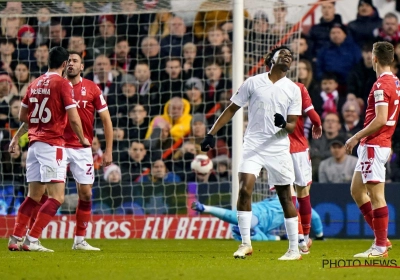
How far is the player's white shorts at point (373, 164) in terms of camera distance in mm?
9562

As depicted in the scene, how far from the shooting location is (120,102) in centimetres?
1652

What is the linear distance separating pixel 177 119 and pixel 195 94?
55 centimetres

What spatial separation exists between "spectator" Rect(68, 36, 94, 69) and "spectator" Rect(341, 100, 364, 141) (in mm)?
4631

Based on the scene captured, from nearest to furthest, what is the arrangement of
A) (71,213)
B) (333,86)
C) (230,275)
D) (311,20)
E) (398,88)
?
(230,275) < (398,88) < (71,213) < (333,86) < (311,20)

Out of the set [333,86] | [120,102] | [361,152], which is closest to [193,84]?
[120,102]

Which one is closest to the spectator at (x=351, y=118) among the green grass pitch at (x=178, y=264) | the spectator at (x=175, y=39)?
the spectator at (x=175, y=39)

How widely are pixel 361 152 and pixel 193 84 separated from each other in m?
7.06

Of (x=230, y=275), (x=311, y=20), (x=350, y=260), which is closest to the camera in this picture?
(x=230, y=275)

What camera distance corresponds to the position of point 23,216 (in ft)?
34.5

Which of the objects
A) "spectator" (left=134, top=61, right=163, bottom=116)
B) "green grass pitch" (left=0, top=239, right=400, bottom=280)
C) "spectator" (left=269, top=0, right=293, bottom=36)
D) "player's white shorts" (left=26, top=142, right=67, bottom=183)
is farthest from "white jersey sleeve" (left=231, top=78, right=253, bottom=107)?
"spectator" (left=134, top=61, right=163, bottom=116)

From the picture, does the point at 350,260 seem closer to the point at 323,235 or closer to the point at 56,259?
the point at 56,259

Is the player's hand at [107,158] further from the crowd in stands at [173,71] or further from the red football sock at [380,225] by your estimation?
the crowd in stands at [173,71]

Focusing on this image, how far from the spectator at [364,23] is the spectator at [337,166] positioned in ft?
7.76

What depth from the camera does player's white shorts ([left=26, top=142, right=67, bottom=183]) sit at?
10344 millimetres
